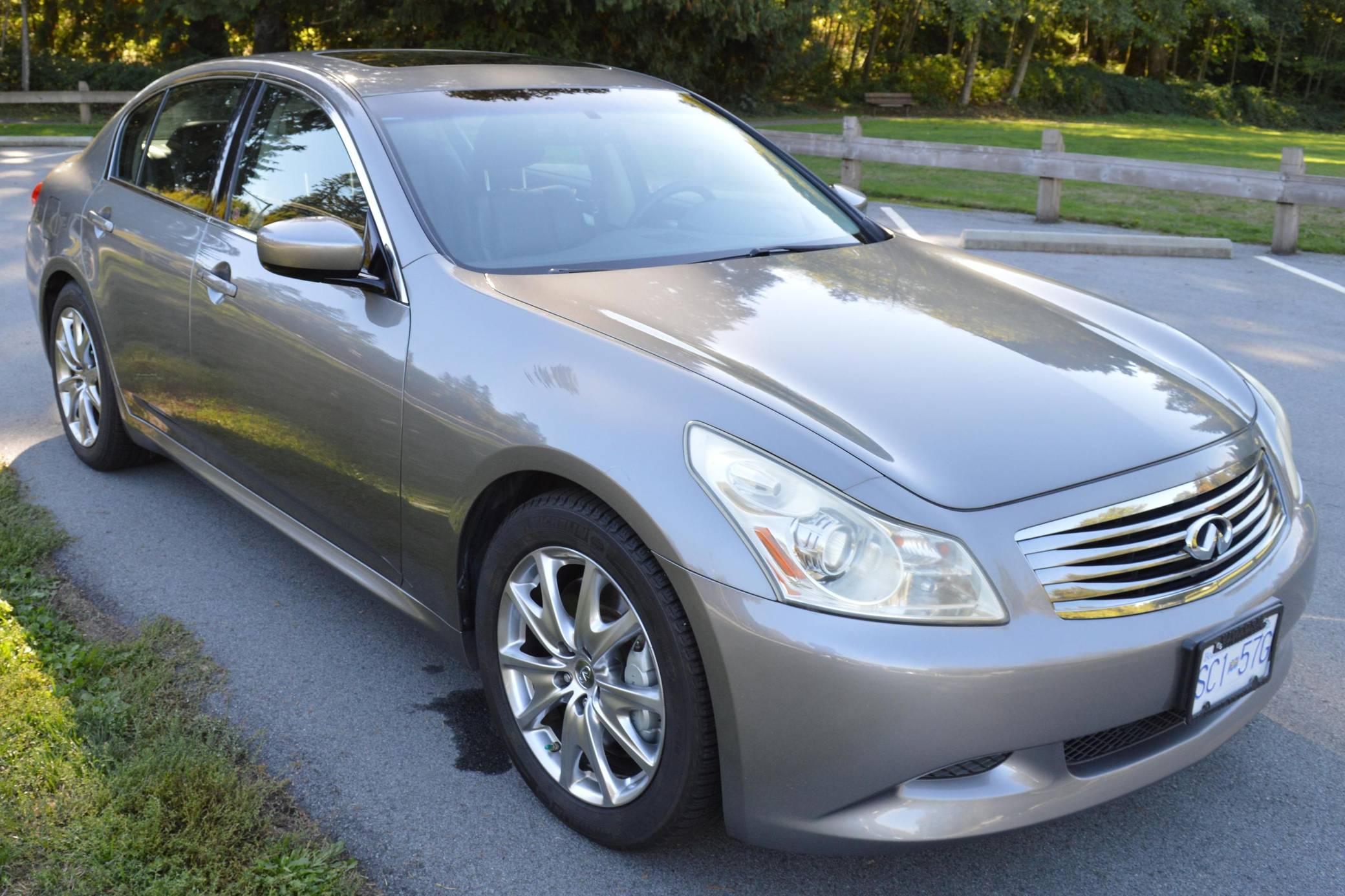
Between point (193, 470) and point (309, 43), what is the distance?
2724 cm

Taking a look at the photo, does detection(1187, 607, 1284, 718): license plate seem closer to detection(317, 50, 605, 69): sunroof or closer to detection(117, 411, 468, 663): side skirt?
detection(117, 411, 468, 663): side skirt

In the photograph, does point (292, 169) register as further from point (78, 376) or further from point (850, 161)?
point (850, 161)

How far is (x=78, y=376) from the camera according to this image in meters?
4.80

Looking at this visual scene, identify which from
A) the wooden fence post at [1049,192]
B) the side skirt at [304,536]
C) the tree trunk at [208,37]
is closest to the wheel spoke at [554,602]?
the side skirt at [304,536]

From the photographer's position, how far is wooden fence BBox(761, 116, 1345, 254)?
1023 cm

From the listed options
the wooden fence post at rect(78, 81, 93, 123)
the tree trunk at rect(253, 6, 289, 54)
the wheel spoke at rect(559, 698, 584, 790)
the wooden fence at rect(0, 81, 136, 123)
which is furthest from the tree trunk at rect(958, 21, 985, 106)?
the wheel spoke at rect(559, 698, 584, 790)

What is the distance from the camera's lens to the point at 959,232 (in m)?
11.2

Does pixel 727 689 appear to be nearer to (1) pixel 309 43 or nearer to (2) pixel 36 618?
(2) pixel 36 618

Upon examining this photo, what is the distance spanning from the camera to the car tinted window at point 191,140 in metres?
3.94

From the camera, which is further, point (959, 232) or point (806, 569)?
point (959, 232)

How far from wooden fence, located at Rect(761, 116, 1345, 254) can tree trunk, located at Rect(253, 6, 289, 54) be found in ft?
45.0

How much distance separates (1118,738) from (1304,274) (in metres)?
8.41

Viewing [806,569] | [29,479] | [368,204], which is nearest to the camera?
[806,569]

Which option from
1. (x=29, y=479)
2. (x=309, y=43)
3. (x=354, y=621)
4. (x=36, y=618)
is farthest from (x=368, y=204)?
(x=309, y=43)
